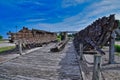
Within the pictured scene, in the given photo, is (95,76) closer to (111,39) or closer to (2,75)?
(2,75)

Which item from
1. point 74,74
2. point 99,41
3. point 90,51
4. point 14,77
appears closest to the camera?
point 14,77

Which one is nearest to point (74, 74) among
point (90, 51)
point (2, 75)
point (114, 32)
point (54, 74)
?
point (54, 74)

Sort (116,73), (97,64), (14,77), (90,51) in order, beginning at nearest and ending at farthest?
(97,64)
(14,77)
(116,73)
(90,51)

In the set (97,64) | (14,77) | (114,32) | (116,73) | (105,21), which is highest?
(105,21)

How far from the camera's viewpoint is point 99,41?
6.33 meters

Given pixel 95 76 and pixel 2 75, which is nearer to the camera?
pixel 95 76

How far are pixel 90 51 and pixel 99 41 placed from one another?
4547 mm

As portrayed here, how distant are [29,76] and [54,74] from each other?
30.2 inches

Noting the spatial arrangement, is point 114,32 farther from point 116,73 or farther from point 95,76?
point 95,76

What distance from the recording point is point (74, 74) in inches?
172

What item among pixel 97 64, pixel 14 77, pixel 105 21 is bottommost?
pixel 14 77

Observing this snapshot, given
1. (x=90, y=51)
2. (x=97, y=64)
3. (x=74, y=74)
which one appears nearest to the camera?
(x=97, y=64)

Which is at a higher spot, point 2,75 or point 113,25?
point 113,25

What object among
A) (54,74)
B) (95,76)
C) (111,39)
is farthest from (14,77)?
(111,39)
